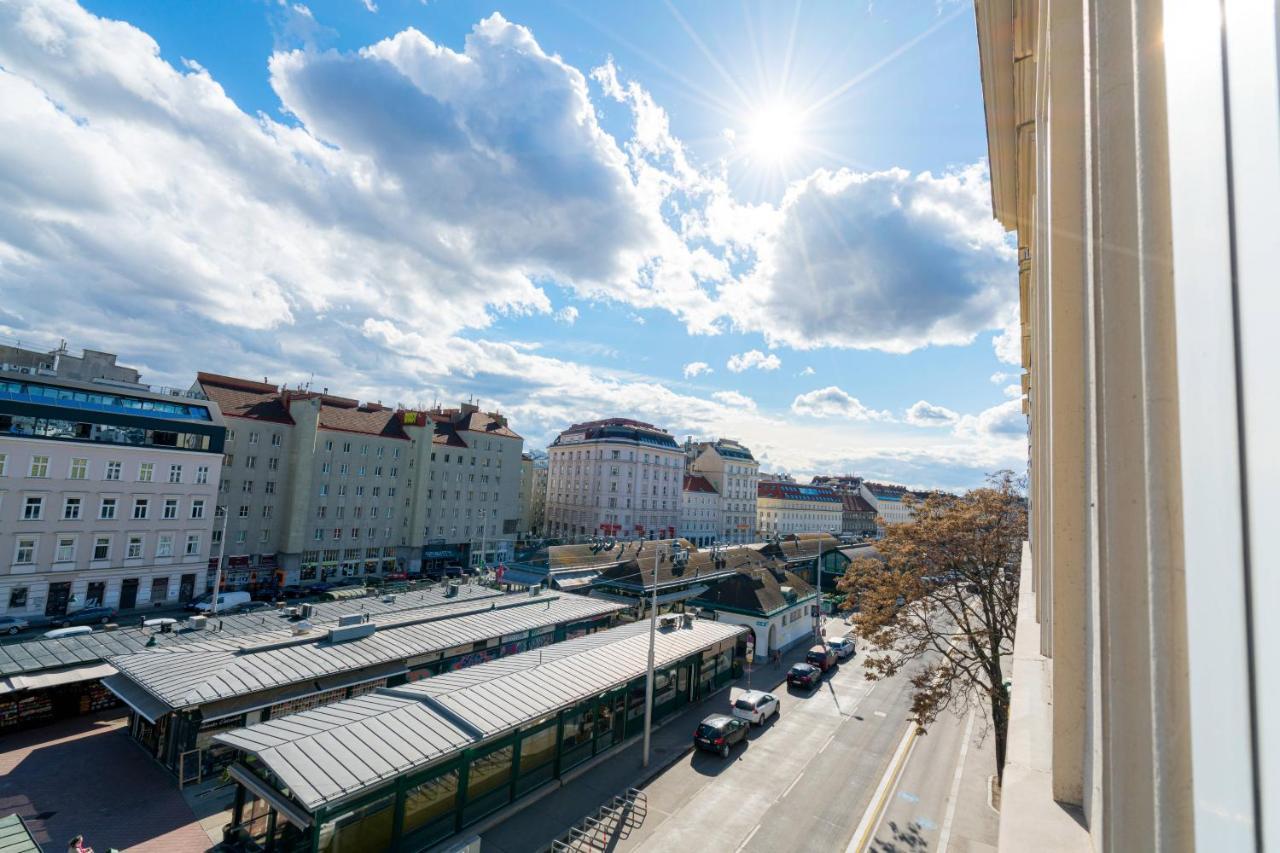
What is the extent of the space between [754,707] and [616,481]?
6644cm

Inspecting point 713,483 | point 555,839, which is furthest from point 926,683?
point 713,483

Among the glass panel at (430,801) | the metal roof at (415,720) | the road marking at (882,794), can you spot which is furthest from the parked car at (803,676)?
the glass panel at (430,801)

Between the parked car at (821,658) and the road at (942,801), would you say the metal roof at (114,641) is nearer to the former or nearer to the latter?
the parked car at (821,658)

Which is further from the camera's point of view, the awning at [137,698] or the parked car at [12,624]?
the parked car at [12,624]

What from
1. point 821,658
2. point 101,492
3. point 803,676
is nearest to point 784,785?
point 803,676

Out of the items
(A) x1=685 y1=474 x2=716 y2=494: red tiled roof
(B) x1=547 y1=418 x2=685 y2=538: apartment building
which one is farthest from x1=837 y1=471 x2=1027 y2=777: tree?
(A) x1=685 y1=474 x2=716 y2=494: red tiled roof

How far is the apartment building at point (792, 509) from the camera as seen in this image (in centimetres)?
11125

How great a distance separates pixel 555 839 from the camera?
15172 millimetres

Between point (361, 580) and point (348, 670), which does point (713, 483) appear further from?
point (348, 670)

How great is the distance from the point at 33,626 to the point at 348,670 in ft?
87.8

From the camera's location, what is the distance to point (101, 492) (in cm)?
3644

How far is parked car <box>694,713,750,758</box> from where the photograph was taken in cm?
2091

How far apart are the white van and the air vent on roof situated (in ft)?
69.2

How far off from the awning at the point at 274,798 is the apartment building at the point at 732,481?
3561 inches
